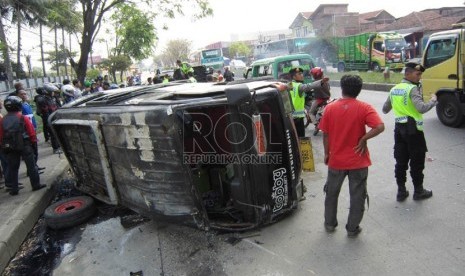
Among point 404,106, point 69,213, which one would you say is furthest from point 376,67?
point 69,213

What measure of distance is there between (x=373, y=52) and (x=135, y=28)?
574 inches

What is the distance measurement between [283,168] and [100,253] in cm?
218

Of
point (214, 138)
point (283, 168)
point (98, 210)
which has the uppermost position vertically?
point (214, 138)

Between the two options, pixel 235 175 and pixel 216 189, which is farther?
pixel 216 189

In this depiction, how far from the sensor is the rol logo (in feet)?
12.3

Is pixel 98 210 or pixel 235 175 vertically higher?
pixel 235 175

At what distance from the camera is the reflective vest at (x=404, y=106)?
3983 millimetres

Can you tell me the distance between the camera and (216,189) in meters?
4.16

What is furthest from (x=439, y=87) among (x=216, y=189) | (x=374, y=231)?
(x=216, y=189)

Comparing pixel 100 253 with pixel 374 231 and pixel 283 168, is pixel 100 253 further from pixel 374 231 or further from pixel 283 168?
pixel 374 231

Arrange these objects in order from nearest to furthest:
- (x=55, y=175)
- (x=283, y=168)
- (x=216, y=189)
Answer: (x=283, y=168) → (x=216, y=189) → (x=55, y=175)

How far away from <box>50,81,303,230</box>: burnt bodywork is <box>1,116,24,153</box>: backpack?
1705 millimetres

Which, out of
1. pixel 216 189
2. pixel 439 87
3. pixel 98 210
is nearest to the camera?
pixel 216 189

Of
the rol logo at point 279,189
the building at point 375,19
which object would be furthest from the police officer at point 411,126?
the building at point 375,19
